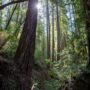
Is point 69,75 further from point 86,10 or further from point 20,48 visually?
point 20,48

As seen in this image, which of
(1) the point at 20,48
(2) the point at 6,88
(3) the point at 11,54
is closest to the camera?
(2) the point at 6,88

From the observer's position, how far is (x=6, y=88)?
20.0 ft

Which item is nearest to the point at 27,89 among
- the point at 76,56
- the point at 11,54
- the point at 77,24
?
the point at 11,54

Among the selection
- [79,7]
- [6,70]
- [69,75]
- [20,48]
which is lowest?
[69,75]

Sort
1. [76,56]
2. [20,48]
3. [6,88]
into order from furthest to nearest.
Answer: [76,56]
[20,48]
[6,88]

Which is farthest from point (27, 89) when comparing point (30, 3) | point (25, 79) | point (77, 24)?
point (77, 24)

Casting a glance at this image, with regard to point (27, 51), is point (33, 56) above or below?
below

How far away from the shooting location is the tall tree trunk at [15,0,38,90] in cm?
643

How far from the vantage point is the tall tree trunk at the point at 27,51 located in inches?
253

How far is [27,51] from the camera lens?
6605 millimetres

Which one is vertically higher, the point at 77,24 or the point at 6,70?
the point at 77,24

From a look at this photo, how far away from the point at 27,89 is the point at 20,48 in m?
1.26

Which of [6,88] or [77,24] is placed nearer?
[6,88]

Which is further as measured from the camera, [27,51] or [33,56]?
[33,56]
